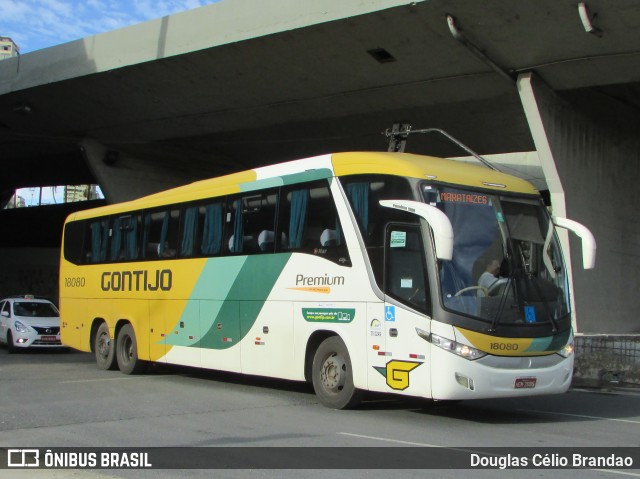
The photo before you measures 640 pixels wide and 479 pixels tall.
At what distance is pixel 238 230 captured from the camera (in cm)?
1279

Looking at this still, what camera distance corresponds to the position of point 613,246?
66.9 feet

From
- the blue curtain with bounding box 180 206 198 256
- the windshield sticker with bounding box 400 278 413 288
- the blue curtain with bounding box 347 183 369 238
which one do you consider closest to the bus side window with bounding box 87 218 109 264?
the blue curtain with bounding box 180 206 198 256

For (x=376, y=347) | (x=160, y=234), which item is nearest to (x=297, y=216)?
(x=376, y=347)

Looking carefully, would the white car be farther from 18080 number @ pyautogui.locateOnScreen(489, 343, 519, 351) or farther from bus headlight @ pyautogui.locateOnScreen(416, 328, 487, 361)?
18080 number @ pyautogui.locateOnScreen(489, 343, 519, 351)

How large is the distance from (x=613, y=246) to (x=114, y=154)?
63.1 ft

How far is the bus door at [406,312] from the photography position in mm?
9375

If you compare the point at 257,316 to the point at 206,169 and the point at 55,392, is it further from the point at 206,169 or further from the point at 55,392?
the point at 206,169

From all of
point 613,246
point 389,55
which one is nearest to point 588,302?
point 613,246

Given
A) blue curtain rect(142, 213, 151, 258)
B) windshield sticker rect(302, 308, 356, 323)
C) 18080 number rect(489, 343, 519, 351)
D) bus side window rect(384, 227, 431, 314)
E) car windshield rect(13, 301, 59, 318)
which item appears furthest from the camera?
car windshield rect(13, 301, 59, 318)

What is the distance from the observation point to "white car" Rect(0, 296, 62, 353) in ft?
70.2

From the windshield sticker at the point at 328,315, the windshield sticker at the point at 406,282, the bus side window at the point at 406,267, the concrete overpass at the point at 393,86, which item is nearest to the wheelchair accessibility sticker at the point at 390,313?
the bus side window at the point at 406,267

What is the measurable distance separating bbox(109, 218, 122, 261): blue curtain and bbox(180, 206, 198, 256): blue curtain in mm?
2695

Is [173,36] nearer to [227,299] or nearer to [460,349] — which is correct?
[227,299]

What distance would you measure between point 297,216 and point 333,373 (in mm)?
2467
